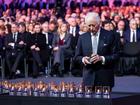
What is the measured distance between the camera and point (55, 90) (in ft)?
18.8

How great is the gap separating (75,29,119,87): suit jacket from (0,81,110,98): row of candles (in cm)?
64

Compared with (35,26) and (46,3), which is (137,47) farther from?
(46,3)

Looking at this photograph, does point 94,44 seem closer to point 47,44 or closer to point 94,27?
point 94,27

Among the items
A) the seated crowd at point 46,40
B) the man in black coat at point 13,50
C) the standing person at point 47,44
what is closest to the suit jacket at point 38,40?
the seated crowd at point 46,40

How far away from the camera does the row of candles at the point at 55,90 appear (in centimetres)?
554

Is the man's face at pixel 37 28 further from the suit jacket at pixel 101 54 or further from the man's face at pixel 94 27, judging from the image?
the man's face at pixel 94 27

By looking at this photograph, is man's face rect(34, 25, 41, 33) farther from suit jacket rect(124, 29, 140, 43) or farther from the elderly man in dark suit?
the elderly man in dark suit

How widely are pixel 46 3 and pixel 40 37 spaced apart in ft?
15.7

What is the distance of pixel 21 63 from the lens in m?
15.5

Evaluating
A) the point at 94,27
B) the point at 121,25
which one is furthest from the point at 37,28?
the point at 94,27

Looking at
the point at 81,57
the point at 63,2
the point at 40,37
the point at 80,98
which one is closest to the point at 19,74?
the point at 40,37

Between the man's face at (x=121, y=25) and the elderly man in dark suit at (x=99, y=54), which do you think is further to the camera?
the man's face at (x=121, y=25)

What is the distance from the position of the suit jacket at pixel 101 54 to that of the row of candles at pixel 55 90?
0.64 meters

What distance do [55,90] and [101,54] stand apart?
1009 mm
